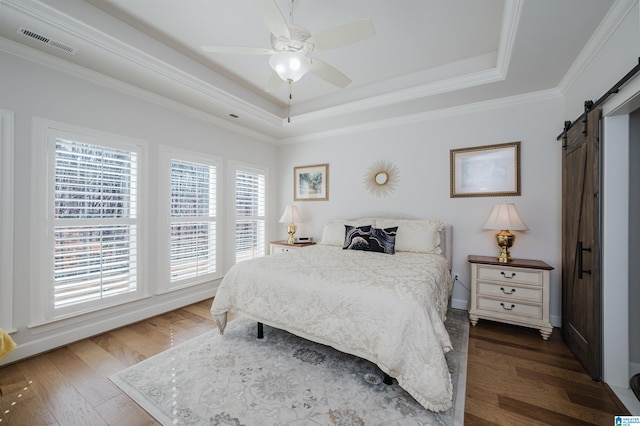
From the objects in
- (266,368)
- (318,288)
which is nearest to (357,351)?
(318,288)

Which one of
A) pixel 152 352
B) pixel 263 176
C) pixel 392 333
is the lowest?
pixel 152 352

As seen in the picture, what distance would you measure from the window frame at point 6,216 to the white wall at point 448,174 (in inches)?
138

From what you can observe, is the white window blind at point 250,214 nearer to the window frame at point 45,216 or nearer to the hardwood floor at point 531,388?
the window frame at point 45,216

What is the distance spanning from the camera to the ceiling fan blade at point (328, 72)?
6.82 ft

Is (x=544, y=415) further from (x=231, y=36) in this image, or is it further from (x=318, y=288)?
(x=231, y=36)

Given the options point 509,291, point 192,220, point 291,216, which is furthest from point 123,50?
point 509,291

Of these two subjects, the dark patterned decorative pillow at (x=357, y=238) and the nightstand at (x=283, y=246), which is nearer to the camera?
the dark patterned decorative pillow at (x=357, y=238)

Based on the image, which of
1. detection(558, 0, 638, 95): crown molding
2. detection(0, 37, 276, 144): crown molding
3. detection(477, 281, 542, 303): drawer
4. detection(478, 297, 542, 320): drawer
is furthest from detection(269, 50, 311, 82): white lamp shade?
detection(478, 297, 542, 320): drawer

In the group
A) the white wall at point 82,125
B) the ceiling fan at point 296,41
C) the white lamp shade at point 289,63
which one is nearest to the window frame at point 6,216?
the white wall at point 82,125

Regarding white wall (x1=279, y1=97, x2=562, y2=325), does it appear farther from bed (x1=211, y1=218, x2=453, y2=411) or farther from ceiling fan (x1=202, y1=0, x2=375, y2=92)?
ceiling fan (x1=202, y1=0, x2=375, y2=92)

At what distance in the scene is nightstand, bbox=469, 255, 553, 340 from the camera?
8.51 feet

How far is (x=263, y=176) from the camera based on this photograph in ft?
15.4

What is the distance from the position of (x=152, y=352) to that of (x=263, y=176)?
3100 mm

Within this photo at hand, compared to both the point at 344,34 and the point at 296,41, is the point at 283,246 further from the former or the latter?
the point at 344,34
